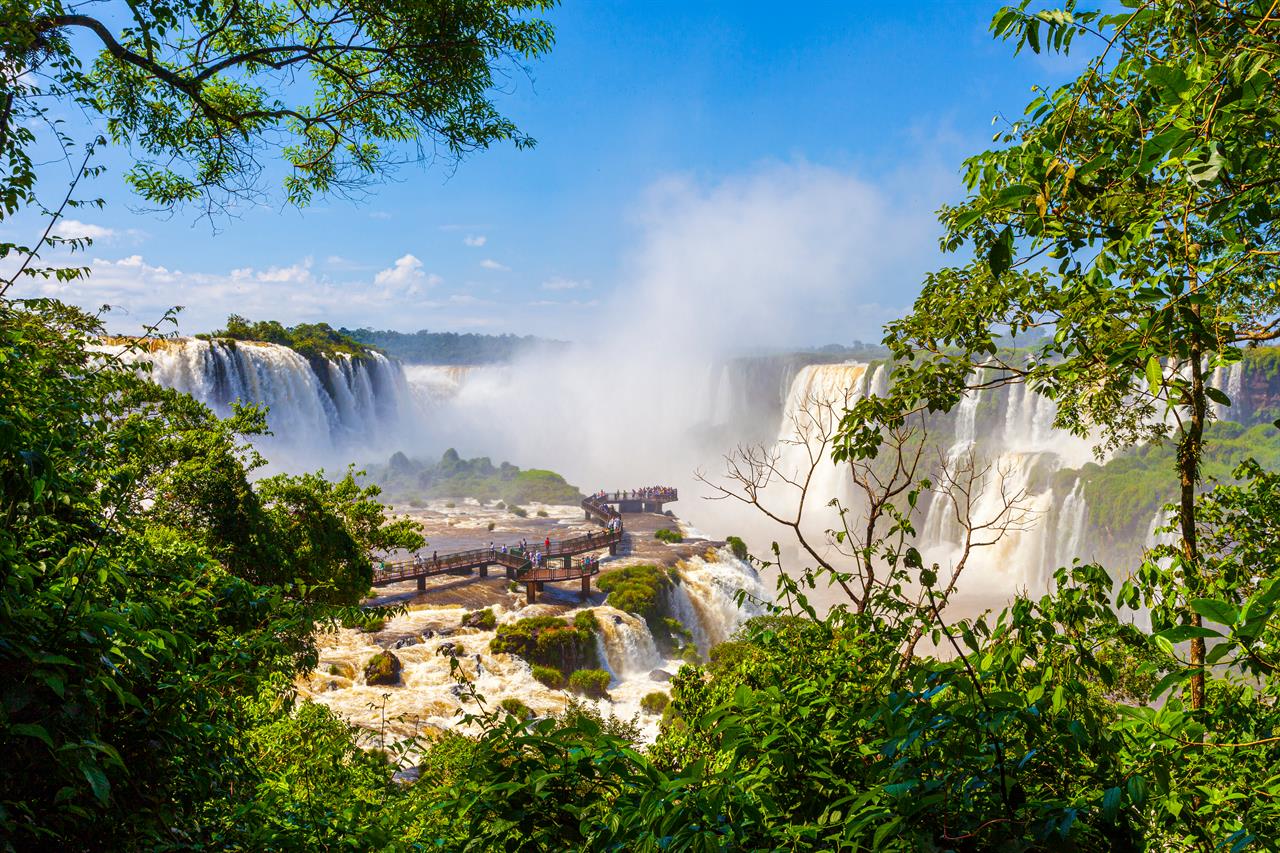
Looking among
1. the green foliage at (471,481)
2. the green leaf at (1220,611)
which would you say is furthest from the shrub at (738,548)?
the green leaf at (1220,611)

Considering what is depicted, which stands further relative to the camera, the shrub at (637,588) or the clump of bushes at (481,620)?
the shrub at (637,588)

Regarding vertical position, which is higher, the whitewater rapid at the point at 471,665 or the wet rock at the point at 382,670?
the wet rock at the point at 382,670

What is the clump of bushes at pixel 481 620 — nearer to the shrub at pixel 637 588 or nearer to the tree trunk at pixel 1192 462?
the shrub at pixel 637 588

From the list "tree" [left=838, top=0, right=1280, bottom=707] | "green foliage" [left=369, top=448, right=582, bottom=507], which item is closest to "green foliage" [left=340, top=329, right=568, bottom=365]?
"green foliage" [left=369, top=448, right=582, bottom=507]

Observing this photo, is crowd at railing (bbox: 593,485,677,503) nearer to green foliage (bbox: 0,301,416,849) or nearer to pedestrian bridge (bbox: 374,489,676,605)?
pedestrian bridge (bbox: 374,489,676,605)

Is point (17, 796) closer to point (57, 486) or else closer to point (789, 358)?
point (57, 486)

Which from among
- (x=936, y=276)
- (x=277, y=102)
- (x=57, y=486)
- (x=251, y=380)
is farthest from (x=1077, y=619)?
(x=251, y=380)

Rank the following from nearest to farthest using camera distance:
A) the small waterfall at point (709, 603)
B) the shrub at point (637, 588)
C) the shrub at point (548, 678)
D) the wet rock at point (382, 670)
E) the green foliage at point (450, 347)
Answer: the wet rock at point (382, 670), the shrub at point (548, 678), the shrub at point (637, 588), the small waterfall at point (709, 603), the green foliage at point (450, 347)
